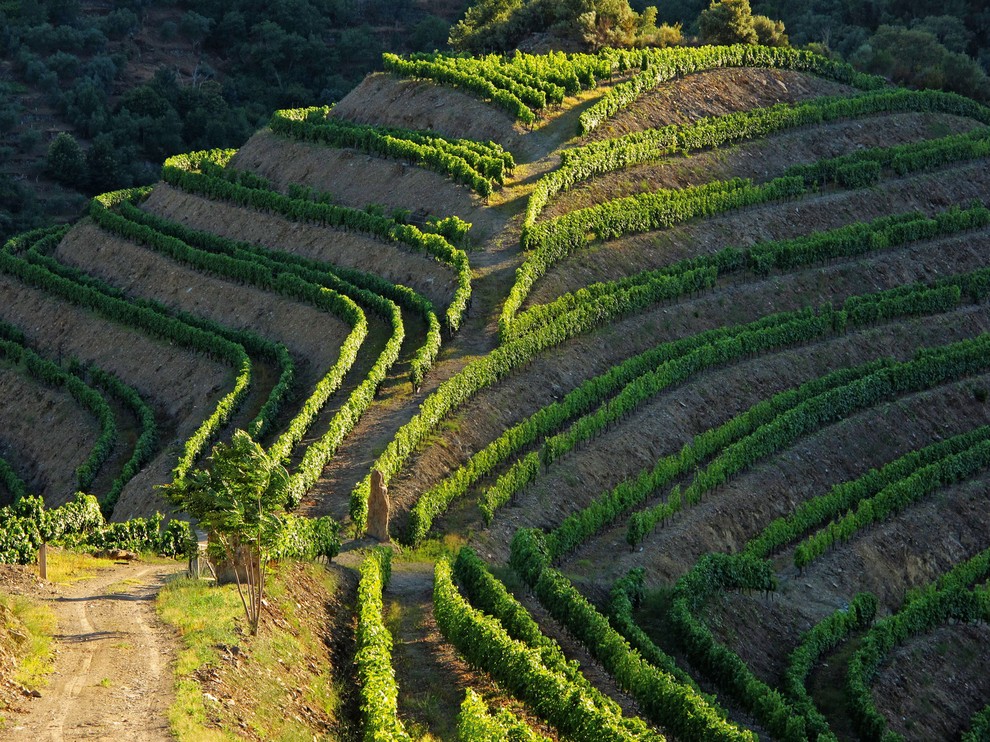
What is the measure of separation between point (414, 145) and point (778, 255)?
2118 centimetres

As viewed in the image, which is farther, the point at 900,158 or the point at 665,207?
the point at 900,158

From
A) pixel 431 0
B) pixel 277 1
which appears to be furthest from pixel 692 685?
pixel 431 0

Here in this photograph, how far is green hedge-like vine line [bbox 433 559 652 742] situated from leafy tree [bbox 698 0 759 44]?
61.1 m

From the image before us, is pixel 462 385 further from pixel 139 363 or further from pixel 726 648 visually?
pixel 139 363

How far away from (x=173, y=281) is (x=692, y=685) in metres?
44.7

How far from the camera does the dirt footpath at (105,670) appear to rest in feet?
101

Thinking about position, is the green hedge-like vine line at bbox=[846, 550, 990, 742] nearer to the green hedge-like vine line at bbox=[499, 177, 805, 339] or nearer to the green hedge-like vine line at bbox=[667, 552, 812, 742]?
the green hedge-like vine line at bbox=[667, 552, 812, 742]

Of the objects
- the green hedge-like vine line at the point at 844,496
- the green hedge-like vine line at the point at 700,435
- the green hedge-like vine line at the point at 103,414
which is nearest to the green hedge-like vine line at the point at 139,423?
the green hedge-like vine line at the point at 103,414

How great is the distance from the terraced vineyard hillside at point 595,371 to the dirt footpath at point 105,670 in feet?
16.9

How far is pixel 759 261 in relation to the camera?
228ft

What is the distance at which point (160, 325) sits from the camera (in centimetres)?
7112

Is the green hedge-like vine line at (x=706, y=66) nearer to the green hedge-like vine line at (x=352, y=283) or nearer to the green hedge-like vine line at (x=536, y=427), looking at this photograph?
the green hedge-like vine line at (x=352, y=283)

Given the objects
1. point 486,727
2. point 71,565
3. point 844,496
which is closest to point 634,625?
point 486,727

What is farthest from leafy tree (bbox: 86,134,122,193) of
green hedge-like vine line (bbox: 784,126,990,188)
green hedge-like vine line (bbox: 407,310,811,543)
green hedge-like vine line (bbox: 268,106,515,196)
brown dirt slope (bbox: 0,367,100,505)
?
green hedge-like vine line (bbox: 407,310,811,543)
